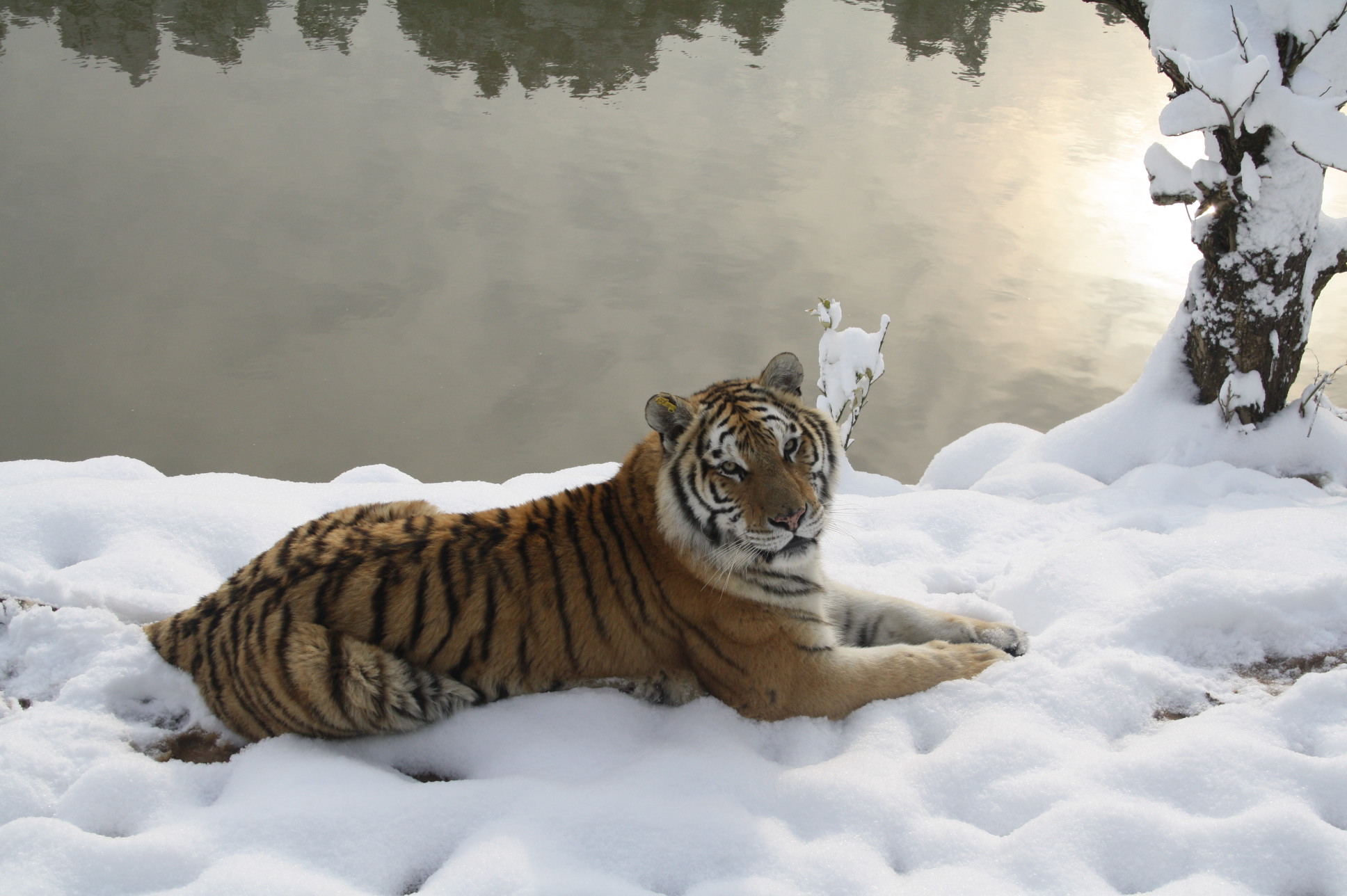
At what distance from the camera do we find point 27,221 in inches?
299

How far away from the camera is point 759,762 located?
2.31 m

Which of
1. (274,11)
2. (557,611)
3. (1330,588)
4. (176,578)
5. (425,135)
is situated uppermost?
(274,11)

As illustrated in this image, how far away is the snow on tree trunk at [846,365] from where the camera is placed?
17.9 ft

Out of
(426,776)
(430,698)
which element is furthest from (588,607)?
(426,776)

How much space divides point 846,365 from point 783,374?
112 inches

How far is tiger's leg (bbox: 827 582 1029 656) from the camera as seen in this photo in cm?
285

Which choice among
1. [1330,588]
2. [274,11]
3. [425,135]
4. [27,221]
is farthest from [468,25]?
[1330,588]

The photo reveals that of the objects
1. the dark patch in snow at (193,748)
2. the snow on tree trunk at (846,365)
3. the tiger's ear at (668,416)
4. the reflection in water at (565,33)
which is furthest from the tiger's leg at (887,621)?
the reflection in water at (565,33)

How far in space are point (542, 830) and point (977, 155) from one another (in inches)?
337

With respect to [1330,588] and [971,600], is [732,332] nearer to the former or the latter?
[971,600]

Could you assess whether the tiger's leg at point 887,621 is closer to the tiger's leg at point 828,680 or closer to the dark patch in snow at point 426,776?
the tiger's leg at point 828,680

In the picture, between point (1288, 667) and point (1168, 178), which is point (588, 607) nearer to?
point (1288, 667)

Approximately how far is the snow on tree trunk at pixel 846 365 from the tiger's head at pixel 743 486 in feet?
9.37

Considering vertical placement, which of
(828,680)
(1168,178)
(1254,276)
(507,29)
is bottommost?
(828,680)
